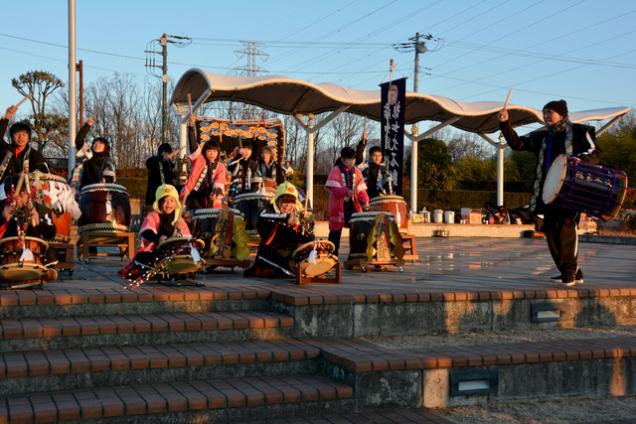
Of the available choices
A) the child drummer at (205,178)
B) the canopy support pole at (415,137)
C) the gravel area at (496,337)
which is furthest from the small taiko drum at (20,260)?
the canopy support pole at (415,137)

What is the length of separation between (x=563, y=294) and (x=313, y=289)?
246 cm

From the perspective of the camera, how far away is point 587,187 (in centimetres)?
782

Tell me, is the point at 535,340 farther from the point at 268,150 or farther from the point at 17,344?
the point at 268,150

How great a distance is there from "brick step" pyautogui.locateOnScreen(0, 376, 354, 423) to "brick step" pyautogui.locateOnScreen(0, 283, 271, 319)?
1.14 meters

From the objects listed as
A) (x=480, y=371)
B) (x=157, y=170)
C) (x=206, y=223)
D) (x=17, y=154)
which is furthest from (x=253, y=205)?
(x=480, y=371)

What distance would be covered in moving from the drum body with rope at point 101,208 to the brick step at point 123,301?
3.48 m

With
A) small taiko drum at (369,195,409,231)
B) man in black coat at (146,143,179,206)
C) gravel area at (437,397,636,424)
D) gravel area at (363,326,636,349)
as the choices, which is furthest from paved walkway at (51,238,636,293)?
man in black coat at (146,143,179,206)

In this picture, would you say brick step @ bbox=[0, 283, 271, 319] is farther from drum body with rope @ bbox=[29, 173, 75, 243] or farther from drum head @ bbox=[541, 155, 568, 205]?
drum head @ bbox=[541, 155, 568, 205]

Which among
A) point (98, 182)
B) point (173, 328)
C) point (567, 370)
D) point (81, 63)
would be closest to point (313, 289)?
point (173, 328)

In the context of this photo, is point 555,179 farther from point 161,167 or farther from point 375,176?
point 161,167

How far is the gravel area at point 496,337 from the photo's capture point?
654 cm

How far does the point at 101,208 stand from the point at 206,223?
1711 mm

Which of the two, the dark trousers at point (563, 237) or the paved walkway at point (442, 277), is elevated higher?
the dark trousers at point (563, 237)

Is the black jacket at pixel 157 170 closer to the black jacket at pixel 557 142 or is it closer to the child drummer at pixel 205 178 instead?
the child drummer at pixel 205 178
